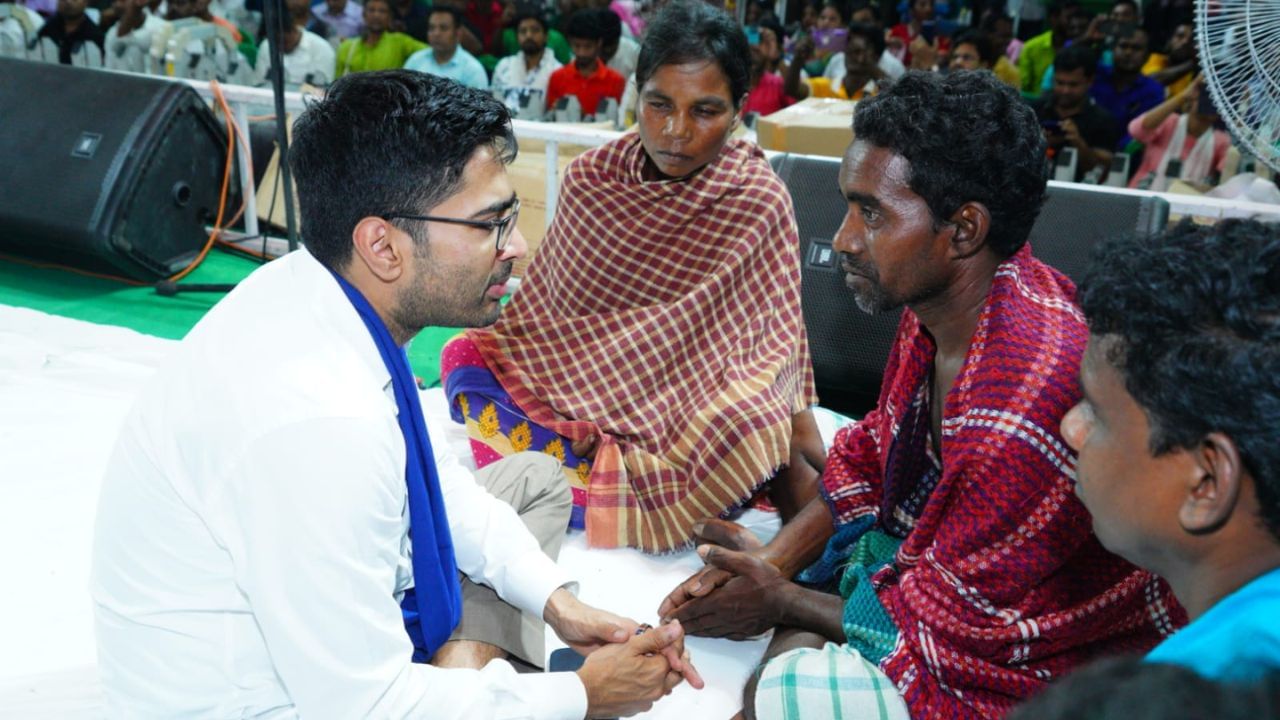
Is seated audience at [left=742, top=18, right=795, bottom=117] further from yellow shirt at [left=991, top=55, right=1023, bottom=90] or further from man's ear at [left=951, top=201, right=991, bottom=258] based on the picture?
man's ear at [left=951, top=201, right=991, bottom=258]

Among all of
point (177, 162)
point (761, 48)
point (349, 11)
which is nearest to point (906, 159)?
point (177, 162)

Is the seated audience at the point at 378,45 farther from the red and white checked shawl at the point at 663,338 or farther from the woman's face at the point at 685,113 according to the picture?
the woman's face at the point at 685,113

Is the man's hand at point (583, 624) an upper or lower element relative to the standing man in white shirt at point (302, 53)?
Answer: lower

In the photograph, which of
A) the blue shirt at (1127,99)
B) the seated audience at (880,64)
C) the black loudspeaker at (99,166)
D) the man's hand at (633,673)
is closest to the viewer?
the man's hand at (633,673)

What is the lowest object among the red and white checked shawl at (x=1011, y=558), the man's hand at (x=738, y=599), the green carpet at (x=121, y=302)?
the green carpet at (x=121, y=302)

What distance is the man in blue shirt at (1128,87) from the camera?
516cm

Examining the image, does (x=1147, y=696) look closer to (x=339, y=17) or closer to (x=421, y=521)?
(x=421, y=521)

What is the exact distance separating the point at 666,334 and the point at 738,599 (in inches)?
28.1

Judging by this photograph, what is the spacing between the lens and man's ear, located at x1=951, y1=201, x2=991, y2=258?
1506mm

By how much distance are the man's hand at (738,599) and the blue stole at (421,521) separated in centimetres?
50

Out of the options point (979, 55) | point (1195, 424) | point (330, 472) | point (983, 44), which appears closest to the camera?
point (1195, 424)

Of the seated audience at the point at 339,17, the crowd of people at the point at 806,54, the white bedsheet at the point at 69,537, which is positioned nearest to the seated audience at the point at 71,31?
the crowd of people at the point at 806,54

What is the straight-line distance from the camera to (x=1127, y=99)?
17.1 feet

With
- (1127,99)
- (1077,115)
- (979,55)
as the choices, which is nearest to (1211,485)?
(1077,115)
